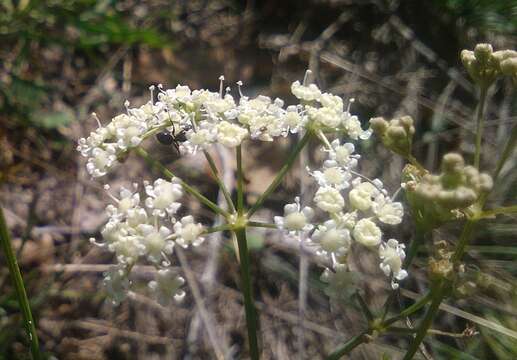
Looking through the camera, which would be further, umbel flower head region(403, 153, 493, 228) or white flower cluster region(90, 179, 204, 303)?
white flower cluster region(90, 179, 204, 303)

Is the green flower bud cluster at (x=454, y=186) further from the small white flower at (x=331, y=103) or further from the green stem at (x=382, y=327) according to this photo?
the small white flower at (x=331, y=103)

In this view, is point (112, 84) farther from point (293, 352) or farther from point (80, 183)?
point (293, 352)

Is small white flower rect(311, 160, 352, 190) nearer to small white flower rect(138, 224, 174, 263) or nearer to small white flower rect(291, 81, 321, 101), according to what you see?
small white flower rect(291, 81, 321, 101)

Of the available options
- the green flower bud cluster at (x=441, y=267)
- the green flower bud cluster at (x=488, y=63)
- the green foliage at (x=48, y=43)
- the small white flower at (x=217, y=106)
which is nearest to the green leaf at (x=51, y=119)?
the green foliage at (x=48, y=43)

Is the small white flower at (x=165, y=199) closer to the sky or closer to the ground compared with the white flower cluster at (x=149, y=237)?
closer to the sky

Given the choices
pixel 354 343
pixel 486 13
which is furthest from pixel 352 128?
pixel 486 13

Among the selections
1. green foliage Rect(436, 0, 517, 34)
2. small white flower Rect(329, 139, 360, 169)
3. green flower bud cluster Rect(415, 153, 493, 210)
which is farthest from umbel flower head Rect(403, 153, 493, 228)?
green foliage Rect(436, 0, 517, 34)
